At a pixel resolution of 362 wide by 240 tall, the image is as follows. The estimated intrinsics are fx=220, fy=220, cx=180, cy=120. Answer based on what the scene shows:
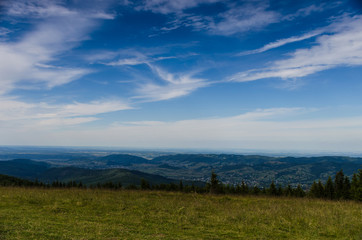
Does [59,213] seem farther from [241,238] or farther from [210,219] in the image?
[241,238]

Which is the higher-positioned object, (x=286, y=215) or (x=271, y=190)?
(x=286, y=215)

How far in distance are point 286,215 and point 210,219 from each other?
4671 mm

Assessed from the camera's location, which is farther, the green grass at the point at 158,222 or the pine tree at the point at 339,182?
the pine tree at the point at 339,182

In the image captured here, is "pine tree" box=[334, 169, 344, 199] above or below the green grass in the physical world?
below

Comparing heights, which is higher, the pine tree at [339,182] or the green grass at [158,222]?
the green grass at [158,222]

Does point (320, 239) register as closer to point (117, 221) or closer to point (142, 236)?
point (142, 236)

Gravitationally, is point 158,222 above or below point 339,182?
above

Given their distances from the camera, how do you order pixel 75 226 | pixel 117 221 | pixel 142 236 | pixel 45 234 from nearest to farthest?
pixel 45 234
pixel 142 236
pixel 75 226
pixel 117 221

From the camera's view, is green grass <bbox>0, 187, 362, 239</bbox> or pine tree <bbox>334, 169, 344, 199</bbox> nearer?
green grass <bbox>0, 187, 362, 239</bbox>

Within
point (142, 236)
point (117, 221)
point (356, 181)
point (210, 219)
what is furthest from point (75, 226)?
point (356, 181)

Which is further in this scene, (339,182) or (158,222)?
(339,182)

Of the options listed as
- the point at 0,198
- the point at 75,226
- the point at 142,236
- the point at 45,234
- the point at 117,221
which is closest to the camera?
the point at 45,234

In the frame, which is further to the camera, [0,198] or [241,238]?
[0,198]

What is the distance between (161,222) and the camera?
1160 cm
